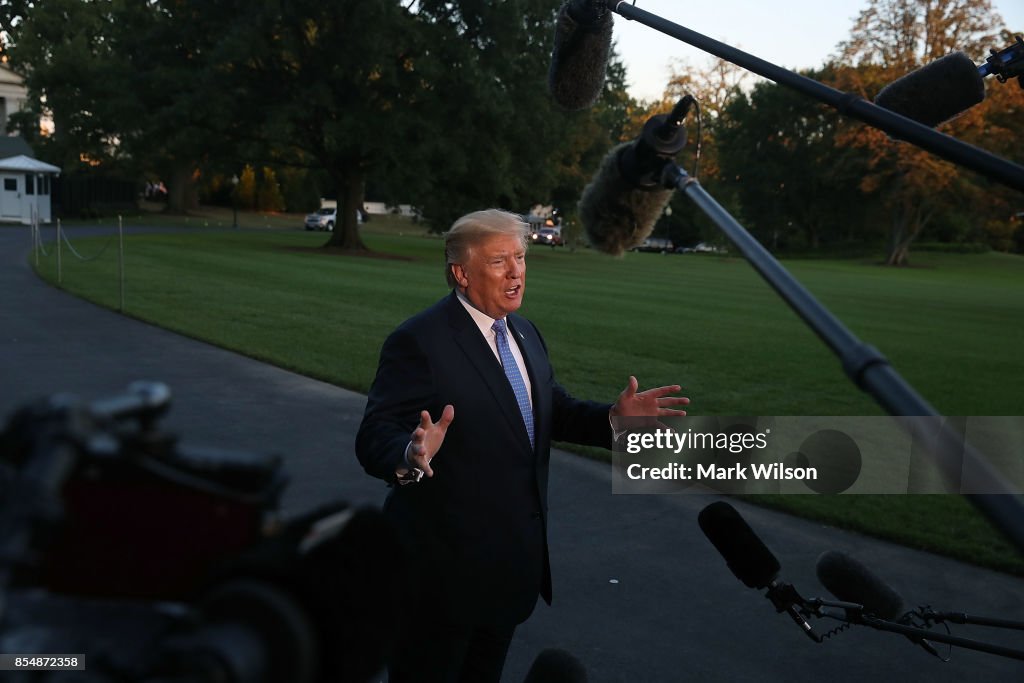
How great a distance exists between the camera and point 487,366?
3.44 m

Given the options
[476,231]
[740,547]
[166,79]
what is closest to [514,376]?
[476,231]

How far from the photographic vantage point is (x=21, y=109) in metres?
67.1

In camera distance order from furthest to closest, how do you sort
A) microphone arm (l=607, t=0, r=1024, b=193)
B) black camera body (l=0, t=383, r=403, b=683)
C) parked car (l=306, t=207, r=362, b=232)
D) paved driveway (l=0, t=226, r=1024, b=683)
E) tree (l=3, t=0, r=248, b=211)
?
parked car (l=306, t=207, r=362, b=232)
tree (l=3, t=0, r=248, b=211)
paved driveway (l=0, t=226, r=1024, b=683)
microphone arm (l=607, t=0, r=1024, b=193)
black camera body (l=0, t=383, r=403, b=683)

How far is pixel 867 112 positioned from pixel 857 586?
218cm

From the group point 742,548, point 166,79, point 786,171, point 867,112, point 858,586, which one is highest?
point 786,171

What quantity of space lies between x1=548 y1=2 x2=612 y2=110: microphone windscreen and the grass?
1076 millimetres

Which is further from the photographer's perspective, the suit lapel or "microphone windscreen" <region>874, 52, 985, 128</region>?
the suit lapel

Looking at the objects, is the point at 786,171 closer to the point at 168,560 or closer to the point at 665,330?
the point at 665,330

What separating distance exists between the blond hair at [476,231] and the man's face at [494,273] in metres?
0.02

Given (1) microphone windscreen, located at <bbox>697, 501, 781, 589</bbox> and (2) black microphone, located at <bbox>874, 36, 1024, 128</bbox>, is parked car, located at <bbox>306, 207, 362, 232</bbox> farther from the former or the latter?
(2) black microphone, located at <bbox>874, 36, 1024, 128</bbox>

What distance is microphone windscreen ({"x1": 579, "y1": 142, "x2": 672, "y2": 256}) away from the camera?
218cm

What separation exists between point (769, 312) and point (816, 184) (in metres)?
59.0

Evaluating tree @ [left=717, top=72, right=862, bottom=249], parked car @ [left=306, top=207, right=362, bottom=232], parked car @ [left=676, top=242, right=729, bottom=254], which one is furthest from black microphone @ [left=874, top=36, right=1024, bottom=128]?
tree @ [left=717, top=72, right=862, bottom=249]

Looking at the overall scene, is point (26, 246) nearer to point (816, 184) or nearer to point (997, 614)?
point (997, 614)
